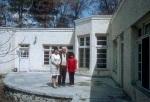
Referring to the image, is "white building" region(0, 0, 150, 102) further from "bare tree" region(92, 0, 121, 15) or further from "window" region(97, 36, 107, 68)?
"bare tree" region(92, 0, 121, 15)

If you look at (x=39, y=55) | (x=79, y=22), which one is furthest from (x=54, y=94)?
(x=39, y=55)

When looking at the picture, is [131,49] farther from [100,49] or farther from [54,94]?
[100,49]

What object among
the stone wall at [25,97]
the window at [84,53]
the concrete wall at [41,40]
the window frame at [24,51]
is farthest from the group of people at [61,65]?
the window frame at [24,51]

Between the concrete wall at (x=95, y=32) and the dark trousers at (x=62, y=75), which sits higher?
the concrete wall at (x=95, y=32)

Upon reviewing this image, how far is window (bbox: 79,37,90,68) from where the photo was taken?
19781 mm

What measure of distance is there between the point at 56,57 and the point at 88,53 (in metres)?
7.56

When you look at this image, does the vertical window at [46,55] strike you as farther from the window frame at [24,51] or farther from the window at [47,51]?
the window frame at [24,51]

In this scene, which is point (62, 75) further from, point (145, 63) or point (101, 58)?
point (101, 58)

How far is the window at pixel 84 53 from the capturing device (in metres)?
19.8

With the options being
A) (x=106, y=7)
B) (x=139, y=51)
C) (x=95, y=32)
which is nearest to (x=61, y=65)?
(x=139, y=51)

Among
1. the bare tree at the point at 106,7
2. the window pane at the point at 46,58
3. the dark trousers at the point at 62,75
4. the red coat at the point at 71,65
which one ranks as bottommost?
the dark trousers at the point at 62,75

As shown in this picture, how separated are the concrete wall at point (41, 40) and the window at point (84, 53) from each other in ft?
9.84

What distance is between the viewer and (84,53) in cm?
2005

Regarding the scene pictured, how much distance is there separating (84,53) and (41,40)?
5.20m
